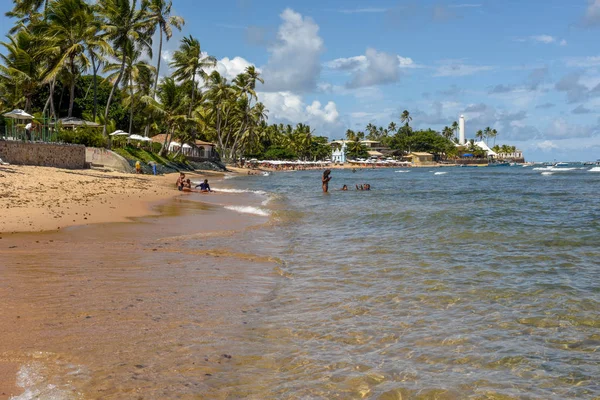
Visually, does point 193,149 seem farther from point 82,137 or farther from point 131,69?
point 82,137

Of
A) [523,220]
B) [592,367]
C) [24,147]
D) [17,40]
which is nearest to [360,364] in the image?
[592,367]

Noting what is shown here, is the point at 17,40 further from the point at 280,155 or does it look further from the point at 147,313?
the point at 280,155

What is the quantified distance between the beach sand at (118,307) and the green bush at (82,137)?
22.7 metres

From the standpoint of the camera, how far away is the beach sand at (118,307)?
392cm

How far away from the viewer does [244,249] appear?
10.5 metres

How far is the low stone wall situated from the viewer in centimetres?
2634

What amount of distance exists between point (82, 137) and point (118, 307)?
33.1 m

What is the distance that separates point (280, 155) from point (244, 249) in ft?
364

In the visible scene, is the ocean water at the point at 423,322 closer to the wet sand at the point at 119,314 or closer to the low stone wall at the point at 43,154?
the wet sand at the point at 119,314

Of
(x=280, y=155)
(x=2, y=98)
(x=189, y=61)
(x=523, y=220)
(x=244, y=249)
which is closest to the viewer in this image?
(x=244, y=249)

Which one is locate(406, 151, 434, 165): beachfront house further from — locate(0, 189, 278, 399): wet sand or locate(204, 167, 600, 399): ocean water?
locate(0, 189, 278, 399): wet sand

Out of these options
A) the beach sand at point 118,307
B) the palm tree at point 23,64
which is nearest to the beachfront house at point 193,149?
the palm tree at point 23,64

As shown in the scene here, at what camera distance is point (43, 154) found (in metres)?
29.0

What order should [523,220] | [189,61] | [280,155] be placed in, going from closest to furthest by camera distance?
[523,220], [189,61], [280,155]
